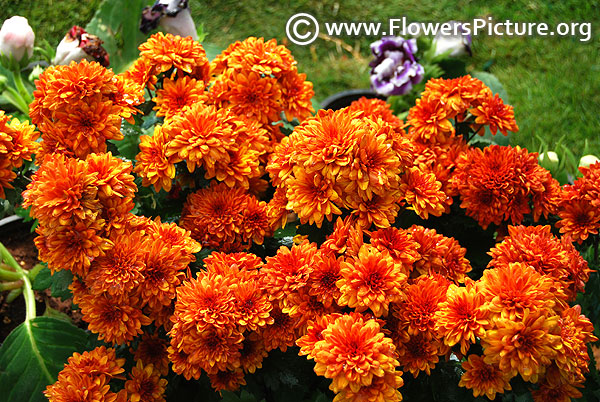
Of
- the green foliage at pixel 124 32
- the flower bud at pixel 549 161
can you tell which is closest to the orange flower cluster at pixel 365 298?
the flower bud at pixel 549 161

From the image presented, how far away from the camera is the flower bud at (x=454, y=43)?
237 centimetres

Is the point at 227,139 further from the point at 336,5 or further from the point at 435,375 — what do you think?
the point at 336,5

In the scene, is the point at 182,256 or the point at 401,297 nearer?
the point at 401,297

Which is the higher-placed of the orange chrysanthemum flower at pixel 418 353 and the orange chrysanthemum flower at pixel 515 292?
the orange chrysanthemum flower at pixel 515 292

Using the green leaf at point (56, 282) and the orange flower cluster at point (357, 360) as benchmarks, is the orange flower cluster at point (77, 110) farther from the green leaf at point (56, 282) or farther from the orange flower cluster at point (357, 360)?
the orange flower cluster at point (357, 360)

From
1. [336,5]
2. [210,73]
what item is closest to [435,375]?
[210,73]

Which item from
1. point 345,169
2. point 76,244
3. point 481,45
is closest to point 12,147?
point 76,244

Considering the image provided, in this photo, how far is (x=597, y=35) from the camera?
10.7 feet

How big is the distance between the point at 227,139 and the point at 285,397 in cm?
52

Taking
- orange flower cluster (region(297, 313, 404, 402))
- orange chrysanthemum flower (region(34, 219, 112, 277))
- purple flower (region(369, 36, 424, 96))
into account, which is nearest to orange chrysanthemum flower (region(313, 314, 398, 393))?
orange flower cluster (region(297, 313, 404, 402))

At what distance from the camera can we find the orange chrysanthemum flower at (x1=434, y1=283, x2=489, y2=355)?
99 cm

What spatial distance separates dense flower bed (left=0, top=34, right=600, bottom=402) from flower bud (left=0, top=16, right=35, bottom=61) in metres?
0.52

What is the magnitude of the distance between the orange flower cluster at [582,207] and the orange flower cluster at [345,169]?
340 mm

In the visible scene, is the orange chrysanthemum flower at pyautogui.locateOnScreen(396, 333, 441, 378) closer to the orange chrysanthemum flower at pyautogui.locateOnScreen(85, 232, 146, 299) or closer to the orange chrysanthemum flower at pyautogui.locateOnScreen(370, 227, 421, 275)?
the orange chrysanthemum flower at pyautogui.locateOnScreen(370, 227, 421, 275)
